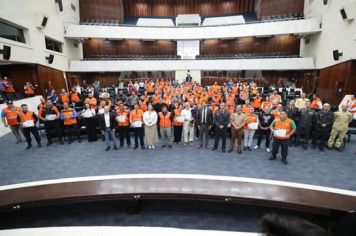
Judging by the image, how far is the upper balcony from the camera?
18.6 meters

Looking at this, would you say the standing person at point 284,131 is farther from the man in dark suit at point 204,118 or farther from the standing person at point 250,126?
the man in dark suit at point 204,118

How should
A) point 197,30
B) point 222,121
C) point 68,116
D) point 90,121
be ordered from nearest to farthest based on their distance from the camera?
point 222,121
point 68,116
point 90,121
point 197,30

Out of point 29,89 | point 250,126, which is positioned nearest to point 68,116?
point 250,126

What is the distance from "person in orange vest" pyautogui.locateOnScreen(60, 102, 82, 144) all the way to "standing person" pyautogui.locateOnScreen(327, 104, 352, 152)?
9.29m

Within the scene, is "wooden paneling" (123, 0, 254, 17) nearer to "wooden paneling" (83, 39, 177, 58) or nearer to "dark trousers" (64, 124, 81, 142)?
"wooden paneling" (83, 39, 177, 58)

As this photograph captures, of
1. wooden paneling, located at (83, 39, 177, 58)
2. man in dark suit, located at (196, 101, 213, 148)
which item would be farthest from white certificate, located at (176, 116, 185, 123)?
wooden paneling, located at (83, 39, 177, 58)

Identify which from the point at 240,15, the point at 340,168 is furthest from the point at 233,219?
the point at 240,15

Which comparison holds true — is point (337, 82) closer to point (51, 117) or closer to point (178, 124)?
point (178, 124)

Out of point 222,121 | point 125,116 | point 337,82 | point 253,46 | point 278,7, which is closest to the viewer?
point 222,121

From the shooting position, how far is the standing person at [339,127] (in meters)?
6.73

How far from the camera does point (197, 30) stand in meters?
22.6

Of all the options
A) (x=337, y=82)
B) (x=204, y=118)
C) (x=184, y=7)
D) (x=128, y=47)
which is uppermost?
(x=184, y=7)

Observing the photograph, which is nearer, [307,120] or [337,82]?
[307,120]

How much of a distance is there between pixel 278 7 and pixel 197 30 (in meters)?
9.17
